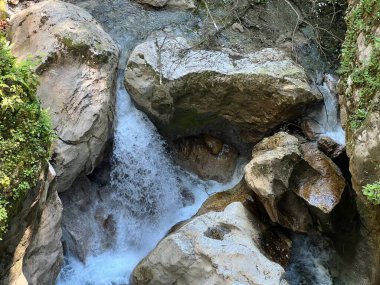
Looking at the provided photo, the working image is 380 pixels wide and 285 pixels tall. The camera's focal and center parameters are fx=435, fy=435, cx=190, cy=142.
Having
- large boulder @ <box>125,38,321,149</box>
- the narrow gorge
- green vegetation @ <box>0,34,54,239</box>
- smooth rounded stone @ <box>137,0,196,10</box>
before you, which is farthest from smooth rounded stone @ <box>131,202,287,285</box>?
smooth rounded stone @ <box>137,0,196,10</box>

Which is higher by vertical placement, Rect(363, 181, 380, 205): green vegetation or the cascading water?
Rect(363, 181, 380, 205): green vegetation

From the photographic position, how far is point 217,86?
6.92 m

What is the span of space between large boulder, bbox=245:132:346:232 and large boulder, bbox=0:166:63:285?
2728 millimetres

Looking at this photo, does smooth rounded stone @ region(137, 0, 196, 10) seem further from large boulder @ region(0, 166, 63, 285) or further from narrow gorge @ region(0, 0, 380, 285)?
large boulder @ region(0, 166, 63, 285)

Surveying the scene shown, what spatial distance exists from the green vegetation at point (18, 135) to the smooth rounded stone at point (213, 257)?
2.21 m

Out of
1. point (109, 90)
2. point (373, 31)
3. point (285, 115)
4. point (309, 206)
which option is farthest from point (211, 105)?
point (373, 31)

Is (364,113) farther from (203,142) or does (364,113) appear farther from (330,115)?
(203,142)

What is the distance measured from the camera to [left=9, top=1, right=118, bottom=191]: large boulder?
6.11 meters

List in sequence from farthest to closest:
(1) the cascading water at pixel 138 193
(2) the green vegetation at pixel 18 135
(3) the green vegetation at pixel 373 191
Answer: (1) the cascading water at pixel 138 193 → (3) the green vegetation at pixel 373 191 → (2) the green vegetation at pixel 18 135

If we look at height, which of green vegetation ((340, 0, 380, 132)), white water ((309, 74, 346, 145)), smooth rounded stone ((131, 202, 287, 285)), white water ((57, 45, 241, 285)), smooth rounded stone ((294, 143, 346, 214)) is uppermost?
green vegetation ((340, 0, 380, 132))

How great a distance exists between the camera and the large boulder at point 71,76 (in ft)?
20.0

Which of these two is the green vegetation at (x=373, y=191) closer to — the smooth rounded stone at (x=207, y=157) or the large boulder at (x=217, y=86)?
the large boulder at (x=217, y=86)

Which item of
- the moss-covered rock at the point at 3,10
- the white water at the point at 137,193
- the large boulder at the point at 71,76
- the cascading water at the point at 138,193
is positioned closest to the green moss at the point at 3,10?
the moss-covered rock at the point at 3,10

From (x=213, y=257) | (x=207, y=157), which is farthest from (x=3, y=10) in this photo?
(x=213, y=257)
